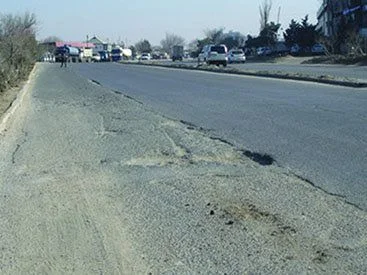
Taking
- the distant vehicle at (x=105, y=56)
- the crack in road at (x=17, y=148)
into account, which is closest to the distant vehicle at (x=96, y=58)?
the distant vehicle at (x=105, y=56)

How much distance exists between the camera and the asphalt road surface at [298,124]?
833 cm

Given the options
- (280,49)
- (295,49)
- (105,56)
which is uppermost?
(295,49)

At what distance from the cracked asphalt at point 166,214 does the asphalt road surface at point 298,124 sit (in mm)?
426

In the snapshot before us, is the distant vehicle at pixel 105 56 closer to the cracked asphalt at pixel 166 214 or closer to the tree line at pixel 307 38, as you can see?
the tree line at pixel 307 38

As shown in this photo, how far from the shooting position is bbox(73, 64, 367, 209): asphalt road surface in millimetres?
8328

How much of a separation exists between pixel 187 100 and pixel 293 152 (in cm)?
1130

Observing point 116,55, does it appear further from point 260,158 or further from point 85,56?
point 260,158

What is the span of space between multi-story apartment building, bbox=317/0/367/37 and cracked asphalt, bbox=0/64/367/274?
62861 mm

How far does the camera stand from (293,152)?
985cm

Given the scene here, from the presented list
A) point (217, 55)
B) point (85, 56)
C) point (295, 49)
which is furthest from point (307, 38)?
point (85, 56)

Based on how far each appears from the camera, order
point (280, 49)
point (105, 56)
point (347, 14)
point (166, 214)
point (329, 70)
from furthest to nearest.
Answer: point (105, 56) < point (280, 49) < point (347, 14) < point (329, 70) < point (166, 214)

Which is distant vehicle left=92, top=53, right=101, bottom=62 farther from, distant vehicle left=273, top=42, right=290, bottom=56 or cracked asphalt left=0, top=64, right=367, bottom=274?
cracked asphalt left=0, top=64, right=367, bottom=274

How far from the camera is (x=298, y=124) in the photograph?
1321cm

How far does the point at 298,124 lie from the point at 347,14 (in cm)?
7423
